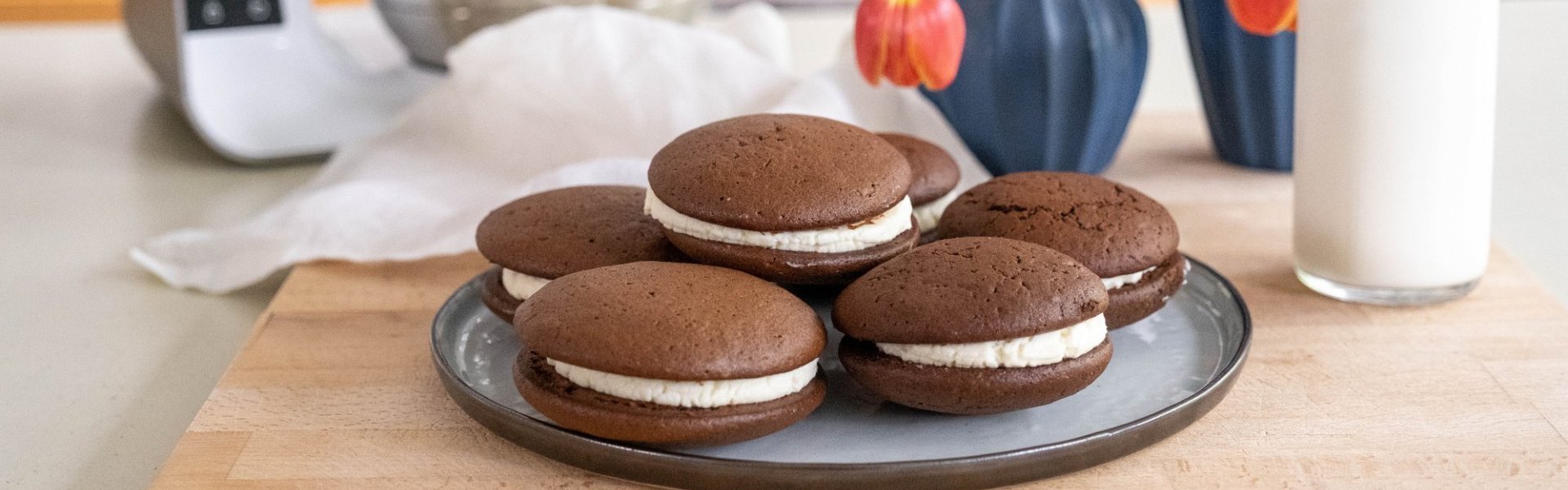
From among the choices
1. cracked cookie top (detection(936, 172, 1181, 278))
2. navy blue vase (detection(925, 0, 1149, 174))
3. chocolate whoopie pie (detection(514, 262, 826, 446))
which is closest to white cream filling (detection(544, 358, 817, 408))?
chocolate whoopie pie (detection(514, 262, 826, 446))

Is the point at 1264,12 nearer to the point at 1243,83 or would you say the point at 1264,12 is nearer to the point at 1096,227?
the point at 1096,227

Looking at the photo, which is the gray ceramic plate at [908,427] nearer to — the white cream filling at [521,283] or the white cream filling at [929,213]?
the white cream filling at [521,283]

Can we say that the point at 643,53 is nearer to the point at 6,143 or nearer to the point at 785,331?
the point at 785,331

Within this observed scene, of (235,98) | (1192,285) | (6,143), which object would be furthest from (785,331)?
(6,143)

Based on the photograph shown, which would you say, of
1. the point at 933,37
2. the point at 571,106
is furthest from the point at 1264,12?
the point at 571,106

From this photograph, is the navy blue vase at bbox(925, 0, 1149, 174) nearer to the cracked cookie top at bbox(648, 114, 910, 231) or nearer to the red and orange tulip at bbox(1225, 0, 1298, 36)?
the red and orange tulip at bbox(1225, 0, 1298, 36)
